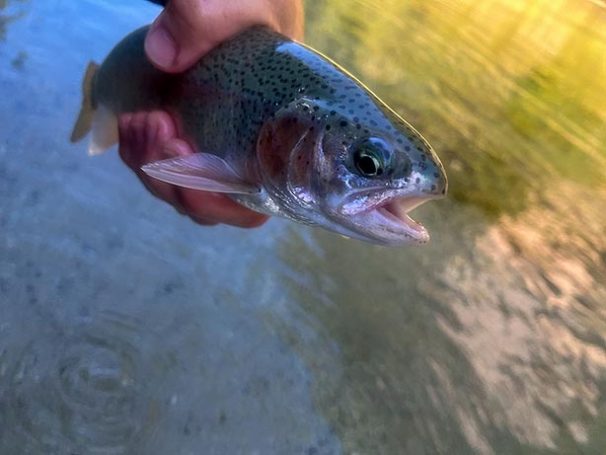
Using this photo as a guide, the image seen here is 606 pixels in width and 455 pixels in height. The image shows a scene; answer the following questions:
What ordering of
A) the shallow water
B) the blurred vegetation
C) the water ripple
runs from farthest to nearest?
the blurred vegetation → the shallow water → the water ripple

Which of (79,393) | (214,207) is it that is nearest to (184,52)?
(214,207)

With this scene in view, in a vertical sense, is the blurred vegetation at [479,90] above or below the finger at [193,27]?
below

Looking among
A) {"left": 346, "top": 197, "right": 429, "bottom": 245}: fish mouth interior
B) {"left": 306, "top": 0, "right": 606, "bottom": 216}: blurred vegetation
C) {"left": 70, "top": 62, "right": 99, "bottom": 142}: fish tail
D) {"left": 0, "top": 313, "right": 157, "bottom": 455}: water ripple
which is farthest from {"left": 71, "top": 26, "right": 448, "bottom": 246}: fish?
{"left": 306, "top": 0, "right": 606, "bottom": 216}: blurred vegetation

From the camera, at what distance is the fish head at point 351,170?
3.34 feet

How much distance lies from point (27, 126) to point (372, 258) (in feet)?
4.30

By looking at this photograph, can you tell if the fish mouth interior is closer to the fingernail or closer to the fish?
the fish

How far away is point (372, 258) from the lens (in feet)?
7.78

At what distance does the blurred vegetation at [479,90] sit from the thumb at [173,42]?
1.96 meters

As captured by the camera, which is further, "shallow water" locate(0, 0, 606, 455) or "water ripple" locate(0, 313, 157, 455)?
"shallow water" locate(0, 0, 606, 455)

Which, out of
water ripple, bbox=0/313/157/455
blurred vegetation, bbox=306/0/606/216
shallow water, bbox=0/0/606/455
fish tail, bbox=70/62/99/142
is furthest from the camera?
blurred vegetation, bbox=306/0/606/216

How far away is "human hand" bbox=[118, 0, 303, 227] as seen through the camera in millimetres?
1293

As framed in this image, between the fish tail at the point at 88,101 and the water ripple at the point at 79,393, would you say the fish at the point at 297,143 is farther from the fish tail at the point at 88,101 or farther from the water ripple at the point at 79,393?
the water ripple at the point at 79,393

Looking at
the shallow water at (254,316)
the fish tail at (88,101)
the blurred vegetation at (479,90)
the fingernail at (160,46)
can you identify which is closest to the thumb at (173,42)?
the fingernail at (160,46)

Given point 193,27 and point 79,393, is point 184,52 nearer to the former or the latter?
point 193,27
